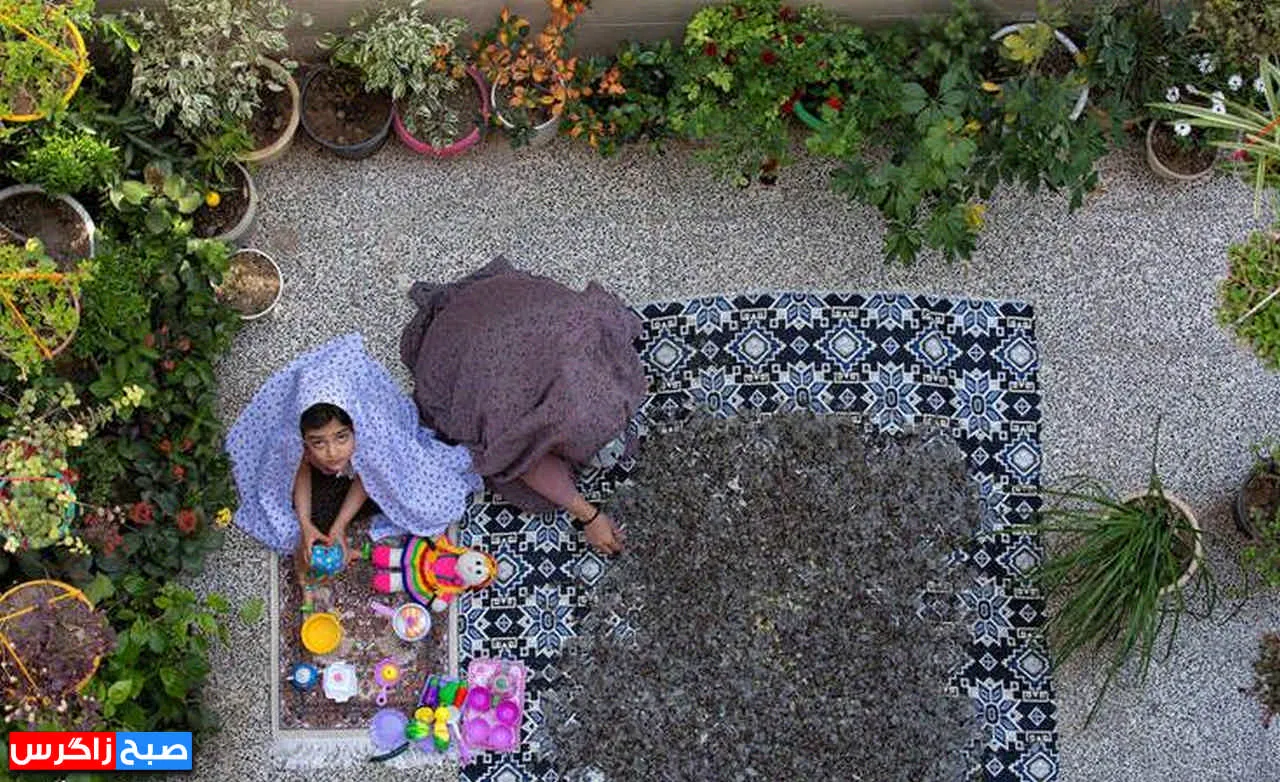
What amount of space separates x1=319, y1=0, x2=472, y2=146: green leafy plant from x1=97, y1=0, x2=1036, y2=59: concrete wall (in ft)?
0.19

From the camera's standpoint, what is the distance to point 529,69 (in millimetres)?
3615

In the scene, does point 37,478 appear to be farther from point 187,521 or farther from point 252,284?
point 252,284

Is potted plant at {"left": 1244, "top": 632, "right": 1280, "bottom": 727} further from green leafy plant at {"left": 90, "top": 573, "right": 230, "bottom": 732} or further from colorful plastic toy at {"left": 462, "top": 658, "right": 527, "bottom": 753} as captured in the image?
green leafy plant at {"left": 90, "top": 573, "right": 230, "bottom": 732}

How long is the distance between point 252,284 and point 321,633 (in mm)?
987

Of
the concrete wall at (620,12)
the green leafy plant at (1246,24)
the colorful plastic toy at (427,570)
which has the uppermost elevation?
the green leafy plant at (1246,24)

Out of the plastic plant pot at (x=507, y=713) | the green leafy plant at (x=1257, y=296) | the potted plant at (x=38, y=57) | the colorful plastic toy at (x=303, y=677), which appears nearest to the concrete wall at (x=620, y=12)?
the potted plant at (x=38, y=57)

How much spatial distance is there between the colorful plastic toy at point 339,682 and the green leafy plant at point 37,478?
75cm

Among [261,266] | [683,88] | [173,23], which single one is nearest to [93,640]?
[261,266]

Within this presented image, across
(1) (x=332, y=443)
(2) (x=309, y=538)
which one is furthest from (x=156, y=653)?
(1) (x=332, y=443)

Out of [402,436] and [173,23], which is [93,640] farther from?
[173,23]

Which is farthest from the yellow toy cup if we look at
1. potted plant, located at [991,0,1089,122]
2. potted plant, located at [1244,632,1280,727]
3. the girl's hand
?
potted plant, located at [1244,632,1280,727]

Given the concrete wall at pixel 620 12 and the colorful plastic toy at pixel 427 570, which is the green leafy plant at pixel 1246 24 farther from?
the colorful plastic toy at pixel 427 570

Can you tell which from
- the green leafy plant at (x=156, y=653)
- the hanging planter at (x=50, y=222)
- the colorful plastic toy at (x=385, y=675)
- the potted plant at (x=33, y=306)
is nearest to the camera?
the potted plant at (x=33, y=306)

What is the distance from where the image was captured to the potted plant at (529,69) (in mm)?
3557
